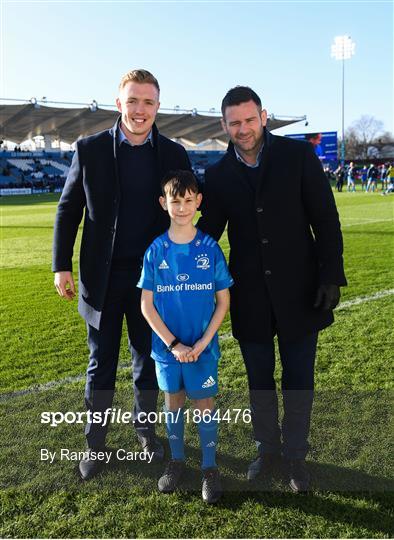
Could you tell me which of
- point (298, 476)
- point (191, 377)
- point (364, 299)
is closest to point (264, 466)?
point (298, 476)

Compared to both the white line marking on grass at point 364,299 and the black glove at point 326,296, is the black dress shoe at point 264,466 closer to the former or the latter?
the black glove at point 326,296

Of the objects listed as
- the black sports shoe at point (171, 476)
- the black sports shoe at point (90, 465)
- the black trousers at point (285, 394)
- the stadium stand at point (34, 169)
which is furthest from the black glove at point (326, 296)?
the stadium stand at point (34, 169)

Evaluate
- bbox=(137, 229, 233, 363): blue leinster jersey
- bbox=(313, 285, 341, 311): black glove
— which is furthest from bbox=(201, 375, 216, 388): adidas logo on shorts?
bbox=(313, 285, 341, 311): black glove

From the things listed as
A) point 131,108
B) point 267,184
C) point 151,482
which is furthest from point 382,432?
point 131,108

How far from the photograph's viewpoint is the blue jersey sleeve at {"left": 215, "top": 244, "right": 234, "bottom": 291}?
263cm

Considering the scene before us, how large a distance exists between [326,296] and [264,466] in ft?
3.08

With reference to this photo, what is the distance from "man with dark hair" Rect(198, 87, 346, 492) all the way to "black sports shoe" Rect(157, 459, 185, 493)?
36 cm

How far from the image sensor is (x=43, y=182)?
140 feet

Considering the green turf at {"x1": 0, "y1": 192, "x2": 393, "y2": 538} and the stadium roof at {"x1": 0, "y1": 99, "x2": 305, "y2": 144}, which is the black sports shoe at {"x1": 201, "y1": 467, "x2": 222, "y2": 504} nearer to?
the green turf at {"x1": 0, "y1": 192, "x2": 393, "y2": 538}

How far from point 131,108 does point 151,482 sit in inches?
75.0

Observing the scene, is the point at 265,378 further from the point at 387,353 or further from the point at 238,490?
the point at 387,353

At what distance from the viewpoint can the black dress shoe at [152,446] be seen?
118 inches

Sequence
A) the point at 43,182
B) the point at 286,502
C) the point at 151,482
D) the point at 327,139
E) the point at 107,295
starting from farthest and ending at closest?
the point at 327,139 → the point at 43,182 → the point at 107,295 → the point at 151,482 → the point at 286,502

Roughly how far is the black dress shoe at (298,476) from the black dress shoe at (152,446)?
28.3 inches
